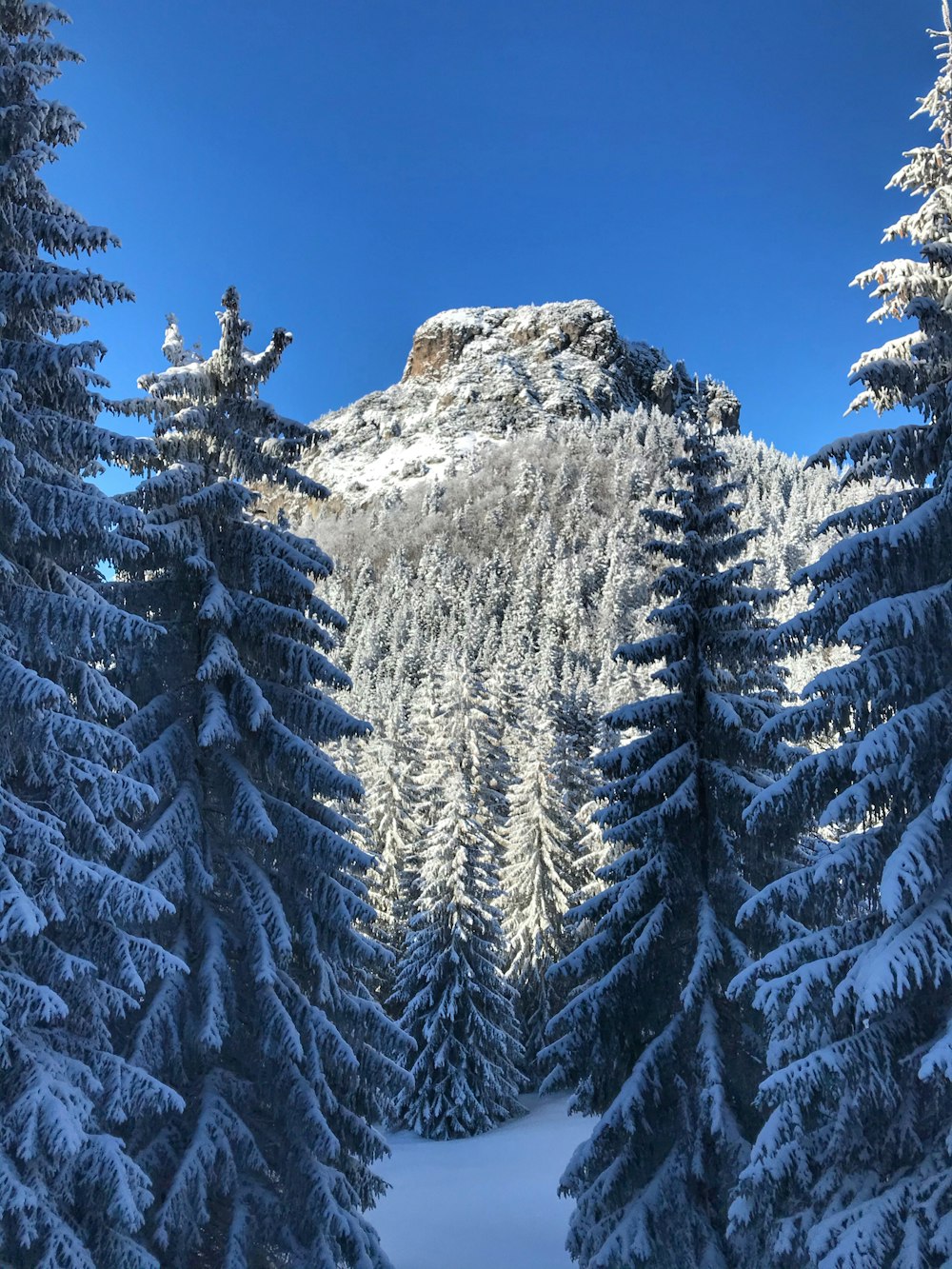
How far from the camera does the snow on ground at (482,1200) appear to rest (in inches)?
770

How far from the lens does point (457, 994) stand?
27.5 m

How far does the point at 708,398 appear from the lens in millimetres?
13836

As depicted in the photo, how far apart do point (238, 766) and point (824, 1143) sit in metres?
7.56

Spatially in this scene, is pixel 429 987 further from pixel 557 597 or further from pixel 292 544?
pixel 557 597

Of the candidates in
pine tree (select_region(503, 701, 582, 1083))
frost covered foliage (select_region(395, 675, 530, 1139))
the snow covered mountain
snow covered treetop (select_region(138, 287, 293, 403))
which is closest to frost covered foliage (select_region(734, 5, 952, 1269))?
the snow covered mountain

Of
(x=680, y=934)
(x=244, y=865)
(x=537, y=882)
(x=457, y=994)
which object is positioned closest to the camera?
(x=244, y=865)

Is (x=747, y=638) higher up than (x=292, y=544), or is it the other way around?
(x=292, y=544)

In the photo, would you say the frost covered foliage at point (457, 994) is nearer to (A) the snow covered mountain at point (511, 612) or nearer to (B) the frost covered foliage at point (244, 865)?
(A) the snow covered mountain at point (511, 612)

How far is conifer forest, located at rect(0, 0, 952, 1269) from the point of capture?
7.12 m

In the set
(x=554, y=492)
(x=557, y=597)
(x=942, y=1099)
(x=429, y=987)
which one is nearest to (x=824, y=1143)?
(x=942, y=1099)

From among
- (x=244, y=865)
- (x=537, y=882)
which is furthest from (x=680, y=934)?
(x=537, y=882)

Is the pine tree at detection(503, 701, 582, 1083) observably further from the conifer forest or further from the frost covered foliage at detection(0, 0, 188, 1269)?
the frost covered foliage at detection(0, 0, 188, 1269)

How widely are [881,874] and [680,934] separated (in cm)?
440

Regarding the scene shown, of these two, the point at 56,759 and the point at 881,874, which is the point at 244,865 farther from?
the point at 881,874
